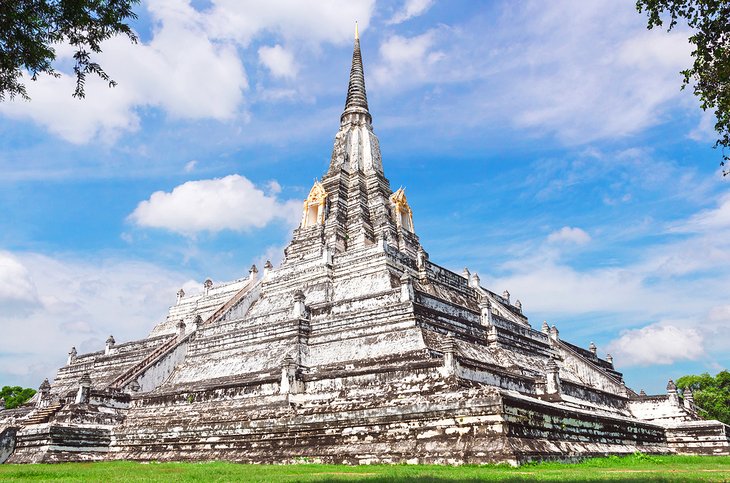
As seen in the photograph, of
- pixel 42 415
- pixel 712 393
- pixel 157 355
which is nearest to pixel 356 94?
pixel 157 355

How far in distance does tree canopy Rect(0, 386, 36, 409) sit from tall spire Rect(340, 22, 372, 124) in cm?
3183

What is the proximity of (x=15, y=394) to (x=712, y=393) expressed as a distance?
5328 cm

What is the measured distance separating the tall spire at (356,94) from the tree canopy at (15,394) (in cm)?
3183

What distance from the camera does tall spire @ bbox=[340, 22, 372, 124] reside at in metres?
42.9

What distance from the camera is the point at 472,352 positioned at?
20469 mm

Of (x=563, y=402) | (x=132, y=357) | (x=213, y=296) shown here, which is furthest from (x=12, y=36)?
(x=213, y=296)

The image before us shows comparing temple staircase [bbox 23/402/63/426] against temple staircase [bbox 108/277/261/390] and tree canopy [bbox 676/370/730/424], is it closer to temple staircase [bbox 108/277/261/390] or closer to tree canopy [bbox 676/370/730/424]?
temple staircase [bbox 108/277/261/390]

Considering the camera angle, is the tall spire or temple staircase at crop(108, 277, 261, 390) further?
the tall spire

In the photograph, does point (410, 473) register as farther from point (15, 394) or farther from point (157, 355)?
point (15, 394)

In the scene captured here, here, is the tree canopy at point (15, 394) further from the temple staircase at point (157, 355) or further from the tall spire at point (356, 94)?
the tall spire at point (356, 94)

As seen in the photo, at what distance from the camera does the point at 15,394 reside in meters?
42.2

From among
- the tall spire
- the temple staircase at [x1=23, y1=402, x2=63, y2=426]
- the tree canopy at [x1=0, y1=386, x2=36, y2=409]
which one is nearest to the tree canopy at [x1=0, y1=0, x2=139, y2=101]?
the temple staircase at [x1=23, y1=402, x2=63, y2=426]

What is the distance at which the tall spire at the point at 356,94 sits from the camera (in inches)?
1690

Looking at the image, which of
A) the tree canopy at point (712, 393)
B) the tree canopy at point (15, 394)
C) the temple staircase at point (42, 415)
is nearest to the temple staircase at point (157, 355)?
the temple staircase at point (42, 415)
